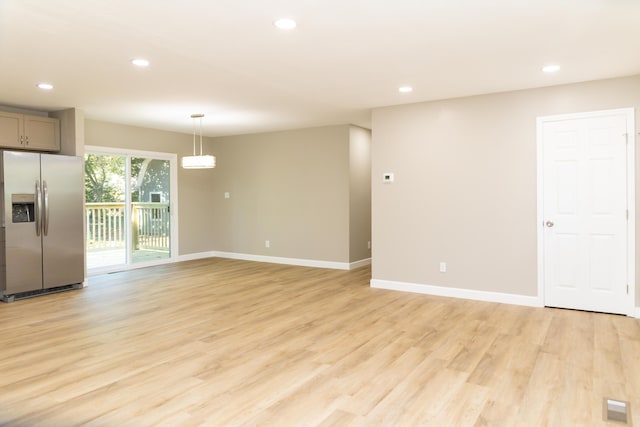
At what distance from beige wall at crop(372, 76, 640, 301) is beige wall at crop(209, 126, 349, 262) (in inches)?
63.1

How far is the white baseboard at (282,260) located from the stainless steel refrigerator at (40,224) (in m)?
2.66

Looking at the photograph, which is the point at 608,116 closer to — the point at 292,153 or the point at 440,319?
the point at 440,319

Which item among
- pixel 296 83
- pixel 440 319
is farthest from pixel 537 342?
pixel 296 83

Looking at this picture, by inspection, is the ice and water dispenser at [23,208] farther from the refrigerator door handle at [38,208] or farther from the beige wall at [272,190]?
the beige wall at [272,190]

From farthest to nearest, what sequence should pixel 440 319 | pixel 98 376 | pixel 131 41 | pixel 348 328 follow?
pixel 440 319, pixel 348 328, pixel 131 41, pixel 98 376

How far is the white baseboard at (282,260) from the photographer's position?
24.1ft

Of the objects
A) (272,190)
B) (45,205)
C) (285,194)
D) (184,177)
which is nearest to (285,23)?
(45,205)

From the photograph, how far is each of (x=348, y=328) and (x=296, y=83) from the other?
8.39 feet

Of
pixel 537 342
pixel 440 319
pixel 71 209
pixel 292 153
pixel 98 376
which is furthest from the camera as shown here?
pixel 292 153

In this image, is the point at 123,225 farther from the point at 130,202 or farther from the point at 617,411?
the point at 617,411

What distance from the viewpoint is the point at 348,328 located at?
404 centimetres

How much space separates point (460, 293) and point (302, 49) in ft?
11.2

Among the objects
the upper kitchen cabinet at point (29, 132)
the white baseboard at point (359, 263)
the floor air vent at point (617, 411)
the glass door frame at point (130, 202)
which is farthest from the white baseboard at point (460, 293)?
the upper kitchen cabinet at point (29, 132)

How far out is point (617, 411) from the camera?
244 centimetres
